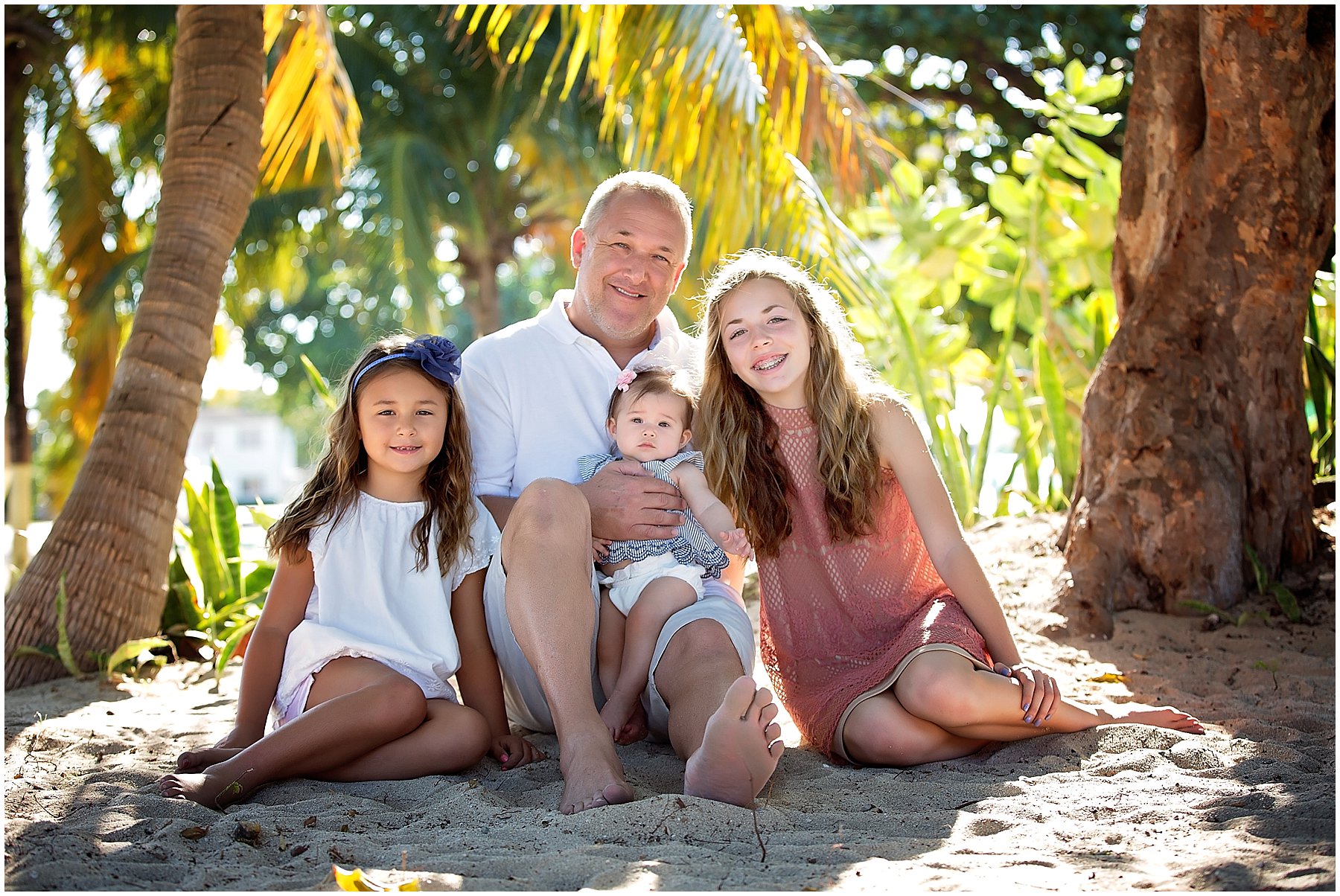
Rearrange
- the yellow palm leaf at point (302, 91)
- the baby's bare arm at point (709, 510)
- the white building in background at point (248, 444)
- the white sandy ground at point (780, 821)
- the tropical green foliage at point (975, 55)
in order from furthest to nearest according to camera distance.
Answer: the white building in background at point (248, 444) < the tropical green foliage at point (975, 55) < the yellow palm leaf at point (302, 91) < the baby's bare arm at point (709, 510) < the white sandy ground at point (780, 821)

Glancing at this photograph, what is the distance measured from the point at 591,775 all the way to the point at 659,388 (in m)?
1.02

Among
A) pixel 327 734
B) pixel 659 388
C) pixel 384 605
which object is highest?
pixel 659 388

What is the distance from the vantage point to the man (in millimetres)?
2010

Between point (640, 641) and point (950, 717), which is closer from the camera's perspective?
point (950, 717)

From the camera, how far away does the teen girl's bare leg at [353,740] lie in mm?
2107

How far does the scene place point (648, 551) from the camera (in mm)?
2561

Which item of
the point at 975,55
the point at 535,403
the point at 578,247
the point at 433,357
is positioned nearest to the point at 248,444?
the point at 975,55

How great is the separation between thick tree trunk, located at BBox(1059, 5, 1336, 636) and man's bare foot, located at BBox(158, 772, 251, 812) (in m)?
2.47

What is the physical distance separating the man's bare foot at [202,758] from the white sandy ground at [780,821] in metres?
0.08

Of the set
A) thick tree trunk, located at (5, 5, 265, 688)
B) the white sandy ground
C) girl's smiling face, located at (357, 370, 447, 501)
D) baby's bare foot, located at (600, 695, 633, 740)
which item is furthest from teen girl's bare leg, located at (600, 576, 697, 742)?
thick tree trunk, located at (5, 5, 265, 688)

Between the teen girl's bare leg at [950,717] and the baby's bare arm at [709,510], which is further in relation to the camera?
the baby's bare arm at [709,510]

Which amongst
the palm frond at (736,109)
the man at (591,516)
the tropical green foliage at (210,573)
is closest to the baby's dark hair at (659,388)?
the man at (591,516)

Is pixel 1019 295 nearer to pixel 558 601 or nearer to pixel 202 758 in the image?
pixel 558 601

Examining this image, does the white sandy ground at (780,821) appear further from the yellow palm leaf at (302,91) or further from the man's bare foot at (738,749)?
the yellow palm leaf at (302,91)
